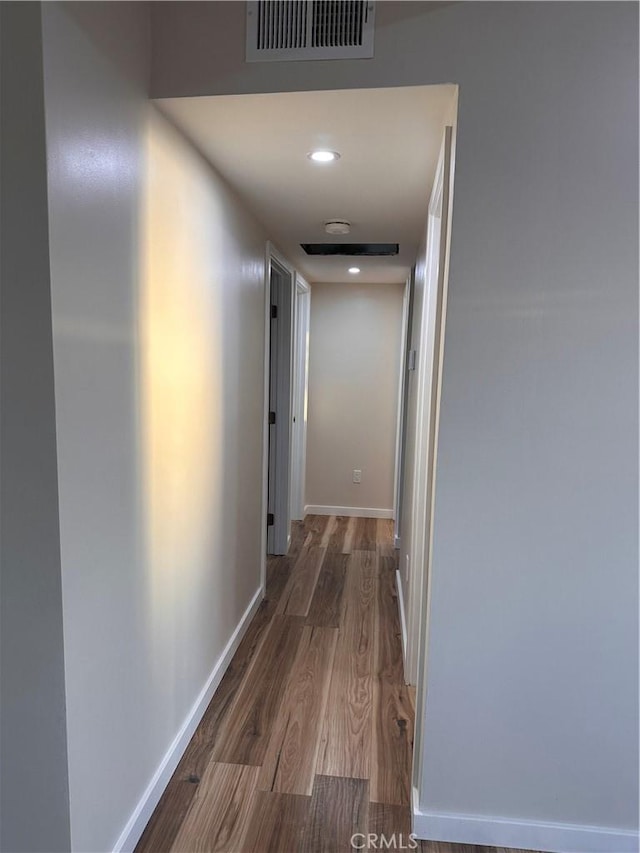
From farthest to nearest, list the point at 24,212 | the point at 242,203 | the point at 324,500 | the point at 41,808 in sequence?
the point at 324,500
the point at 242,203
the point at 41,808
the point at 24,212

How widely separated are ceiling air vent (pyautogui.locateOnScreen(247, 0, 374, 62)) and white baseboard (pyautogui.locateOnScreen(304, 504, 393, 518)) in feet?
13.0

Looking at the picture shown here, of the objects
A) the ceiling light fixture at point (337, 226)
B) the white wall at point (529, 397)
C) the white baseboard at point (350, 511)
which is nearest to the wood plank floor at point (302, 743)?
the white wall at point (529, 397)

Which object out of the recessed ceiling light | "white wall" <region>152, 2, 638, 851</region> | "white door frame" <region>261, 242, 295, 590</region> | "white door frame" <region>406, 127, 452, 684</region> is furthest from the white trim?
"white wall" <region>152, 2, 638, 851</region>

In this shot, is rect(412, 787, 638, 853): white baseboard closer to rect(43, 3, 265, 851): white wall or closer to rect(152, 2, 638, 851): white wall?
rect(152, 2, 638, 851): white wall

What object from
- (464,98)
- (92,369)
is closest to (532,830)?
(92,369)

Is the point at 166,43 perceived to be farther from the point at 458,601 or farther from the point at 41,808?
the point at 41,808

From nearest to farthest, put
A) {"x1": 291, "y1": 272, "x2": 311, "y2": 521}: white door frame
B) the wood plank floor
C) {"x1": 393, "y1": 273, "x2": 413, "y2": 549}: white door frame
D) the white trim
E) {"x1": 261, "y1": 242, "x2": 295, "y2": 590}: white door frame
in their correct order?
1. the wood plank floor
2. the white trim
3. {"x1": 261, "y1": 242, "x2": 295, "y2": 590}: white door frame
4. {"x1": 393, "y1": 273, "x2": 413, "y2": 549}: white door frame
5. {"x1": 291, "y1": 272, "x2": 311, "y2": 521}: white door frame

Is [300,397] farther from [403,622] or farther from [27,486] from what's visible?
[27,486]

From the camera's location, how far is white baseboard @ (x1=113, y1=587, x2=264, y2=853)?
1491 millimetres

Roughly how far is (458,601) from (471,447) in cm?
46

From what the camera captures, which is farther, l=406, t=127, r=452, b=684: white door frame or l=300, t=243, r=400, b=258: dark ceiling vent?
l=300, t=243, r=400, b=258: dark ceiling vent

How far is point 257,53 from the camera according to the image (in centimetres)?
140

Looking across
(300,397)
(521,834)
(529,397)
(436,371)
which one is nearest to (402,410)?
(300,397)

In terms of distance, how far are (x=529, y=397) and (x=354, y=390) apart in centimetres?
332
